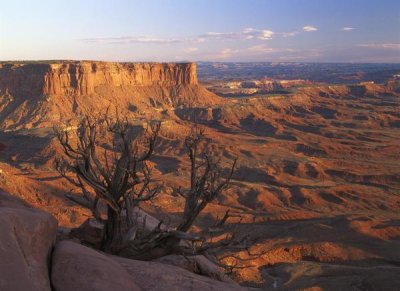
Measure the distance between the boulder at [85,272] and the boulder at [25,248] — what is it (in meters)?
0.20

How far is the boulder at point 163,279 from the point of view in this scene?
7660mm

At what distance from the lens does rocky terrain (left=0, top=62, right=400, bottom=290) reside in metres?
23.2

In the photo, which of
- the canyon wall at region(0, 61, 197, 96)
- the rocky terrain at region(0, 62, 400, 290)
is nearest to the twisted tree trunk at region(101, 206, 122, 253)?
the rocky terrain at region(0, 62, 400, 290)

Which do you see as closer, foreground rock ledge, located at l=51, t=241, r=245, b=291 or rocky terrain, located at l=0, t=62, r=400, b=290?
foreground rock ledge, located at l=51, t=241, r=245, b=291

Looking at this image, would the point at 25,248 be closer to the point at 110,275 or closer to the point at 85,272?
the point at 85,272

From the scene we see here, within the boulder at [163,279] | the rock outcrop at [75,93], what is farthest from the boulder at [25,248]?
the rock outcrop at [75,93]

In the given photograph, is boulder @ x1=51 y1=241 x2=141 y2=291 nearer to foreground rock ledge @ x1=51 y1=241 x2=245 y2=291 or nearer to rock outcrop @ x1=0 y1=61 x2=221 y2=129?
foreground rock ledge @ x1=51 y1=241 x2=245 y2=291

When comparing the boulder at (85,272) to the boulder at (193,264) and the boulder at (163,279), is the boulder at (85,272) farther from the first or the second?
the boulder at (193,264)

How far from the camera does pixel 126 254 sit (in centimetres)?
988

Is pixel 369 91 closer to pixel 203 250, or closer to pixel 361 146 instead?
pixel 361 146

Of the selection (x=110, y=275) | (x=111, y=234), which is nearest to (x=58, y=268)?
(x=110, y=275)

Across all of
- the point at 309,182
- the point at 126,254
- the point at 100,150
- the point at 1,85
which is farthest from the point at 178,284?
the point at 1,85

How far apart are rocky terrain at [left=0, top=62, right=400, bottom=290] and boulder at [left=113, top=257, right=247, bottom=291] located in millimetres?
102

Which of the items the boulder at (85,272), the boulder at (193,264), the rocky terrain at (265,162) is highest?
the boulder at (85,272)
